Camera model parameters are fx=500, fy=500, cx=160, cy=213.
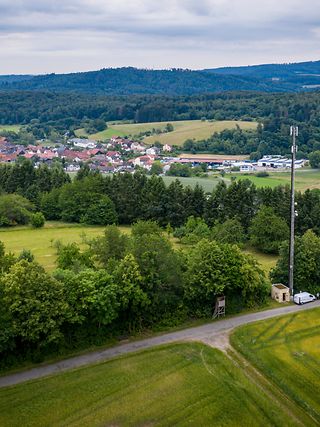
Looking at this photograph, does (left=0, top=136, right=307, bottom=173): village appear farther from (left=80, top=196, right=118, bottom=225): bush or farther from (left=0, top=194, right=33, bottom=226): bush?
(left=0, top=194, right=33, bottom=226): bush

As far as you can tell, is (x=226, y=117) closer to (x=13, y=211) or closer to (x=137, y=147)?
(x=137, y=147)

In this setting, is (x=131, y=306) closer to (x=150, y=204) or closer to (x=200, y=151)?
(x=150, y=204)

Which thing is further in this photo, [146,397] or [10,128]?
[10,128]

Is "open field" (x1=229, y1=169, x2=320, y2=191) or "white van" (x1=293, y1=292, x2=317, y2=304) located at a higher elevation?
"white van" (x1=293, y1=292, x2=317, y2=304)

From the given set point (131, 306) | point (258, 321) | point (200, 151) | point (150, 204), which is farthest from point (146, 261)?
point (200, 151)

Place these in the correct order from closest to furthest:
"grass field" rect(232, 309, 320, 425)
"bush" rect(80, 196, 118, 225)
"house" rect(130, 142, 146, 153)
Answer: "grass field" rect(232, 309, 320, 425)
"bush" rect(80, 196, 118, 225)
"house" rect(130, 142, 146, 153)

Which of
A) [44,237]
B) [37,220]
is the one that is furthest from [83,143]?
[44,237]

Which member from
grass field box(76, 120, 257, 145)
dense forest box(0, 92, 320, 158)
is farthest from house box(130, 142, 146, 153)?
dense forest box(0, 92, 320, 158)
